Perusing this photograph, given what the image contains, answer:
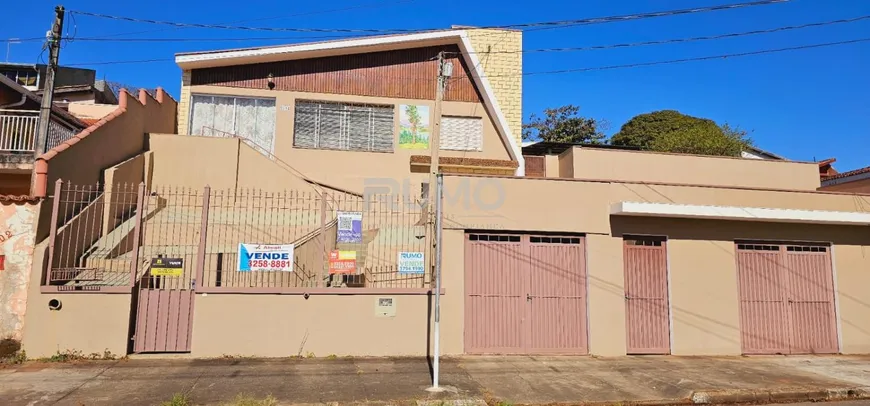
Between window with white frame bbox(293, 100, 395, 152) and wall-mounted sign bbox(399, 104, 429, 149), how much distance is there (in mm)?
326

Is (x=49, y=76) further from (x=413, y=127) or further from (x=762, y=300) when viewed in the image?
(x=762, y=300)

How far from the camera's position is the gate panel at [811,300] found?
1073 centimetres

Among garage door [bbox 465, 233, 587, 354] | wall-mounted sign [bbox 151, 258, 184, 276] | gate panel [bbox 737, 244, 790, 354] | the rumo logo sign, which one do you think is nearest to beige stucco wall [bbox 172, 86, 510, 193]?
the rumo logo sign

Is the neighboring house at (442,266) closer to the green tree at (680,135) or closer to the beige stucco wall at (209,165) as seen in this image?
the beige stucco wall at (209,165)

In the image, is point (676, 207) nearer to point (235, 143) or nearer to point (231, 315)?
point (231, 315)

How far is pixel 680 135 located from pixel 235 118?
57.0ft

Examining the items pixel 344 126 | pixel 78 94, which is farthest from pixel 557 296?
pixel 78 94

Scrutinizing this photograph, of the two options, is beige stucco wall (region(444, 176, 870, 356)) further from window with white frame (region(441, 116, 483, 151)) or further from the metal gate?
window with white frame (region(441, 116, 483, 151))

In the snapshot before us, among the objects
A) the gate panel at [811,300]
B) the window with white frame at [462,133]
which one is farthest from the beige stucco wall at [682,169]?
the gate panel at [811,300]

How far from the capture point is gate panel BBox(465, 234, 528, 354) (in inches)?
372

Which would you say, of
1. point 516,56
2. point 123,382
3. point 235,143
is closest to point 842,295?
point 516,56

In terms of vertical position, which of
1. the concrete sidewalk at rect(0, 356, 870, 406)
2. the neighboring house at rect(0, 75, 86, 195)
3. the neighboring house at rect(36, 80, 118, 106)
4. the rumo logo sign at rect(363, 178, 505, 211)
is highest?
the neighboring house at rect(36, 80, 118, 106)

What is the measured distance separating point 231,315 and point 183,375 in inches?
54.2

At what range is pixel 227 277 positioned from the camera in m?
9.76
